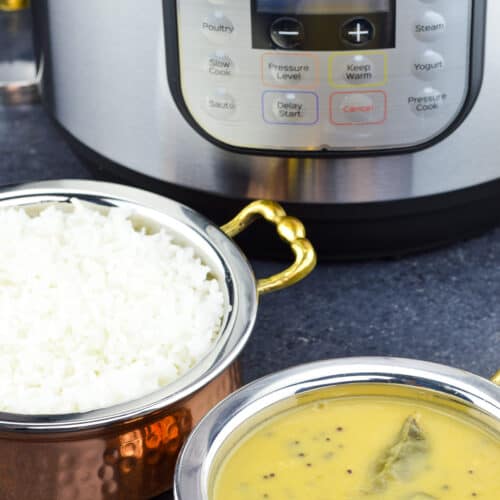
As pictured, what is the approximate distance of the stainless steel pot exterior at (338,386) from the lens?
57cm

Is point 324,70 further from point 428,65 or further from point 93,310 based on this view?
point 93,310

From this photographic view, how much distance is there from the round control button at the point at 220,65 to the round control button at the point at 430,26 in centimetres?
13

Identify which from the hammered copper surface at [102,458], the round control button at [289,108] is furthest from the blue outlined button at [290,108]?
the hammered copper surface at [102,458]

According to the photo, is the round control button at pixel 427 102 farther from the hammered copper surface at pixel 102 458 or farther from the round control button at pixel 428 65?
the hammered copper surface at pixel 102 458

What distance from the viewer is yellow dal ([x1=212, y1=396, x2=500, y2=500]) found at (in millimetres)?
548

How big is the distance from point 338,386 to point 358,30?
0.26 metres

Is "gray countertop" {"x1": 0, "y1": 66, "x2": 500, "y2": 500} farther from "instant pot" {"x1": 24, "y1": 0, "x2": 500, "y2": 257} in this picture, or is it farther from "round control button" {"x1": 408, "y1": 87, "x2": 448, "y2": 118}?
"round control button" {"x1": 408, "y1": 87, "x2": 448, "y2": 118}

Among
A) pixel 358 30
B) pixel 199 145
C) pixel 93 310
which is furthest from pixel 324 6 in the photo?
pixel 93 310

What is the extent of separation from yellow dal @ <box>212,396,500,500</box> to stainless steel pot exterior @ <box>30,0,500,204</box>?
236 millimetres

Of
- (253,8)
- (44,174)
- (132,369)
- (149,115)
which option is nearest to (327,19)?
(253,8)

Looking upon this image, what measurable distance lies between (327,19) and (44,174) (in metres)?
0.38

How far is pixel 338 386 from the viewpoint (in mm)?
608

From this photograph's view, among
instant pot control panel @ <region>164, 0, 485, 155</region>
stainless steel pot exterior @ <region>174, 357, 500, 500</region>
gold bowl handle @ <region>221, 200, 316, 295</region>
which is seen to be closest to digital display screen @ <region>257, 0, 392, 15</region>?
instant pot control panel @ <region>164, 0, 485, 155</region>

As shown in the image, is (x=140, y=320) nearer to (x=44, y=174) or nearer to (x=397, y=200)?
(x=397, y=200)
